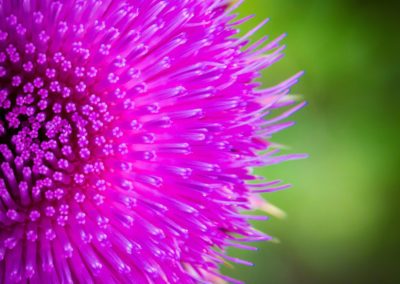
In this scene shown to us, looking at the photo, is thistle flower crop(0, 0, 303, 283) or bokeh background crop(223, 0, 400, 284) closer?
thistle flower crop(0, 0, 303, 283)

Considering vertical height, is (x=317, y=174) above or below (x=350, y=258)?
above

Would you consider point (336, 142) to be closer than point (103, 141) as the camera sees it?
No

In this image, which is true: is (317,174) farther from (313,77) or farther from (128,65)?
(128,65)

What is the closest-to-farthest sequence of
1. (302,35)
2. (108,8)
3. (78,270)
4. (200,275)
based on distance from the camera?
1. (78,270)
2. (108,8)
3. (200,275)
4. (302,35)

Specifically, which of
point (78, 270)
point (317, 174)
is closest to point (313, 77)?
point (317, 174)

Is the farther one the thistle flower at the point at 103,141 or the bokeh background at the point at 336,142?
the bokeh background at the point at 336,142
